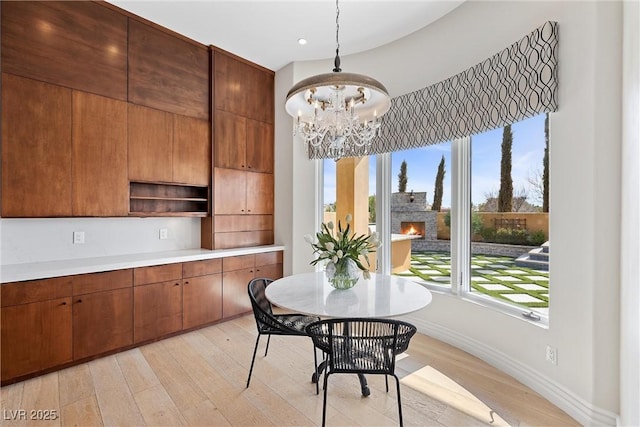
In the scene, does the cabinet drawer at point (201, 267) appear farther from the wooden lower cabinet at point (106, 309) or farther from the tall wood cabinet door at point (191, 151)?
the tall wood cabinet door at point (191, 151)

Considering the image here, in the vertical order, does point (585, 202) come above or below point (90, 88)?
below

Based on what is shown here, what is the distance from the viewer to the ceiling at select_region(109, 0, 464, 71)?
2906mm

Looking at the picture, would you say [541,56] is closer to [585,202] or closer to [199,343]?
[585,202]

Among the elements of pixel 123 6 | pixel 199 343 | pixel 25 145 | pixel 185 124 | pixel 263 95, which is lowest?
pixel 199 343

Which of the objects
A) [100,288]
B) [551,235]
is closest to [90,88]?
[100,288]

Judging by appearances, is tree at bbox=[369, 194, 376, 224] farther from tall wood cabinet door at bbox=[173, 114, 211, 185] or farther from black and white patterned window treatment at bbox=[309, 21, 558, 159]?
tall wood cabinet door at bbox=[173, 114, 211, 185]

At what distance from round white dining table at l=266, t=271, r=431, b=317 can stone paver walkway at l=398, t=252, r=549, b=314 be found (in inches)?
35.2

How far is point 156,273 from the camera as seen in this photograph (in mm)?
3041

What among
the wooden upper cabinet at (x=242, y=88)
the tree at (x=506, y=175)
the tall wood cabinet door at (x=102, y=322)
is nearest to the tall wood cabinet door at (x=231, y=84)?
the wooden upper cabinet at (x=242, y=88)

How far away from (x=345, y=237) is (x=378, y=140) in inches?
65.7

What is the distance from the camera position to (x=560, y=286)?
2115 millimetres

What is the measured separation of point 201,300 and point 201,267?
358 millimetres

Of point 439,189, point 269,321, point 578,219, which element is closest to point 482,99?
point 439,189

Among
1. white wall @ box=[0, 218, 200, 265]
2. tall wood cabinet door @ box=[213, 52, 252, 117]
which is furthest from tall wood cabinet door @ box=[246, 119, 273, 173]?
white wall @ box=[0, 218, 200, 265]
